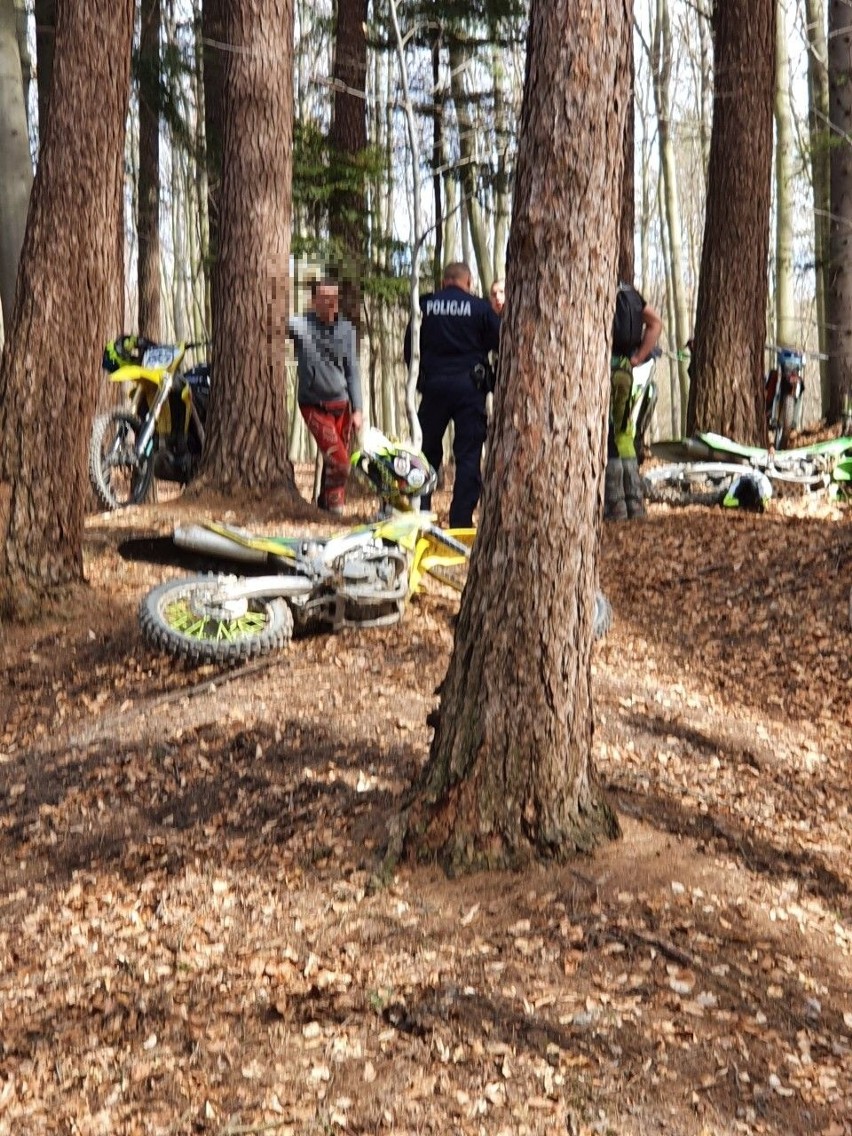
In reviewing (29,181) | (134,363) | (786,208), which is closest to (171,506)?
(134,363)

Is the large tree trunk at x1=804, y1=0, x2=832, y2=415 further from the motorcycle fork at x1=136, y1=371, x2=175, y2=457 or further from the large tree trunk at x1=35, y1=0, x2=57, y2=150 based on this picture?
the large tree trunk at x1=35, y1=0, x2=57, y2=150

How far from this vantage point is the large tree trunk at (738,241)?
11.8 meters

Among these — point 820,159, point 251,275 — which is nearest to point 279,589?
point 251,275

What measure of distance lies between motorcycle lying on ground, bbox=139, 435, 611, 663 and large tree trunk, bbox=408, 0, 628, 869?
2374 millimetres

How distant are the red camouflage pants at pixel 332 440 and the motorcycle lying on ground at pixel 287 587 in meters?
2.37

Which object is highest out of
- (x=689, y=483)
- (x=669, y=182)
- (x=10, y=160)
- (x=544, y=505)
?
(x=669, y=182)

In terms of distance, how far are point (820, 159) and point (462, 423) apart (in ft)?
41.1

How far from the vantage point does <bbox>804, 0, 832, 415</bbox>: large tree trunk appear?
16531 mm

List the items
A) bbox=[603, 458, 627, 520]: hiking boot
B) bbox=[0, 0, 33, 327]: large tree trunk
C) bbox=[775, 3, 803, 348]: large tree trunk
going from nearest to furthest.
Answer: bbox=[0, 0, 33, 327]: large tree trunk
bbox=[603, 458, 627, 520]: hiking boot
bbox=[775, 3, 803, 348]: large tree trunk

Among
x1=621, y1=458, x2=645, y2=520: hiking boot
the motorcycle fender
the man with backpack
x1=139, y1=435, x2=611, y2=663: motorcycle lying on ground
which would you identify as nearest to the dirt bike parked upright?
x1=621, y1=458, x2=645, y2=520: hiking boot

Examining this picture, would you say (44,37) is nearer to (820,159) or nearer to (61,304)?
(61,304)

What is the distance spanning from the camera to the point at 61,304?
24.2 ft

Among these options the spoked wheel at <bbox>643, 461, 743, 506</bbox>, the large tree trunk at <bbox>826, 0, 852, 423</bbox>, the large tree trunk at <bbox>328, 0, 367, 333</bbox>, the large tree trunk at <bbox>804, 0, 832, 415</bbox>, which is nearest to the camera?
the spoked wheel at <bbox>643, 461, 743, 506</bbox>

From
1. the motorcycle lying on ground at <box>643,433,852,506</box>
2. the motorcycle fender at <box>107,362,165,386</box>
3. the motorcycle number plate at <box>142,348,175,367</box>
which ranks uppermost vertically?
the motorcycle number plate at <box>142,348,175,367</box>
